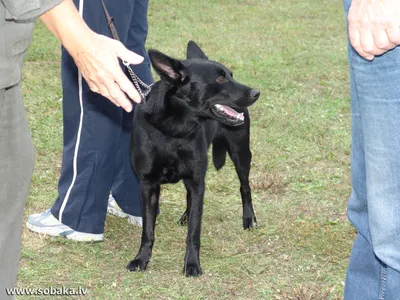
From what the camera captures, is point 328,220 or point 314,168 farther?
point 314,168

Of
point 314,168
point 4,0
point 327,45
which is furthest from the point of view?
point 327,45

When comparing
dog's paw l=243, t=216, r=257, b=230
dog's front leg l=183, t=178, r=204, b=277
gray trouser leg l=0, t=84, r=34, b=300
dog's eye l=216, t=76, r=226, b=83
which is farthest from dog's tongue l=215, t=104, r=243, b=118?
gray trouser leg l=0, t=84, r=34, b=300

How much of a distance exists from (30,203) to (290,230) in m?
1.61

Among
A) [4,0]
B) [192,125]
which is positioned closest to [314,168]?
[192,125]

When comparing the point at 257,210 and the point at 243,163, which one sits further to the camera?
the point at 257,210

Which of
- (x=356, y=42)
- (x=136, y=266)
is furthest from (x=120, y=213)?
(x=356, y=42)

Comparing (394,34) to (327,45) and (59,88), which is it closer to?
(59,88)

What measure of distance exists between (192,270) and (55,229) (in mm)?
867

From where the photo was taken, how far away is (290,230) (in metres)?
4.51

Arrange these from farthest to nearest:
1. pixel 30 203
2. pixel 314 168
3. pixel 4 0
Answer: pixel 314 168 < pixel 30 203 < pixel 4 0

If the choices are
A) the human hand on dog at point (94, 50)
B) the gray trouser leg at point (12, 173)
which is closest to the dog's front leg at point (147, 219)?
the gray trouser leg at point (12, 173)

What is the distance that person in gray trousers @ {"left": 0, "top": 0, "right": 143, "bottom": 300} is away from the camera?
2.11 metres

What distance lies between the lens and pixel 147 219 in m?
4.08

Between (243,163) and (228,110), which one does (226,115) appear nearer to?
(228,110)
